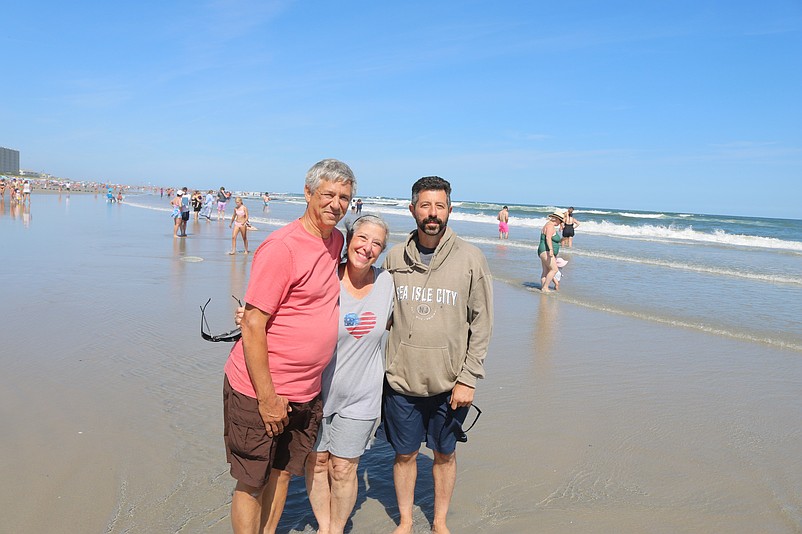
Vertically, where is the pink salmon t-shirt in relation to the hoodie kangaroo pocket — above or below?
above

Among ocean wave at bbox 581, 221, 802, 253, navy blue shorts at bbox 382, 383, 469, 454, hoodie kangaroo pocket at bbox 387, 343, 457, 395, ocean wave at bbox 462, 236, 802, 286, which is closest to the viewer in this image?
hoodie kangaroo pocket at bbox 387, 343, 457, 395

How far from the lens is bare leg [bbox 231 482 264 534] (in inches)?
102

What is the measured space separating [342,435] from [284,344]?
68cm

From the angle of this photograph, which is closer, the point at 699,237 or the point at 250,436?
the point at 250,436

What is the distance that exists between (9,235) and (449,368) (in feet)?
55.4

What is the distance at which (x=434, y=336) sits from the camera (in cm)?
292

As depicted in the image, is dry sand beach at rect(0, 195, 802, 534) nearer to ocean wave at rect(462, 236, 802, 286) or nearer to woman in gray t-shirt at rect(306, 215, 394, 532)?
woman in gray t-shirt at rect(306, 215, 394, 532)

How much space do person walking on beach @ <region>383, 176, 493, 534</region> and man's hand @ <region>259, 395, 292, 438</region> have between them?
0.68 metres

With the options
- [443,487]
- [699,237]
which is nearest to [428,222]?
[443,487]

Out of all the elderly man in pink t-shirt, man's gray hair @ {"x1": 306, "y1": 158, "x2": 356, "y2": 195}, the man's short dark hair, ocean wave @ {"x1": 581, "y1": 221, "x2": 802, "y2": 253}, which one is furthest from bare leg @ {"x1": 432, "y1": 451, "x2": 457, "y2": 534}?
ocean wave @ {"x1": 581, "y1": 221, "x2": 802, "y2": 253}

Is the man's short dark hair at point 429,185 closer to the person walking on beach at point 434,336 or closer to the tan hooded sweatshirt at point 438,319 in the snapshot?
the person walking on beach at point 434,336

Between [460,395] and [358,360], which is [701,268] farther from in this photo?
[358,360]

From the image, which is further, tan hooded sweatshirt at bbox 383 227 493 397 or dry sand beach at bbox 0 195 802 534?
dry sand beach at bbox 0 195 802 534

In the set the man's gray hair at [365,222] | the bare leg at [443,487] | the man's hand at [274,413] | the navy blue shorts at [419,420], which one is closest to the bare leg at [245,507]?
the man's hand at [274,413]
